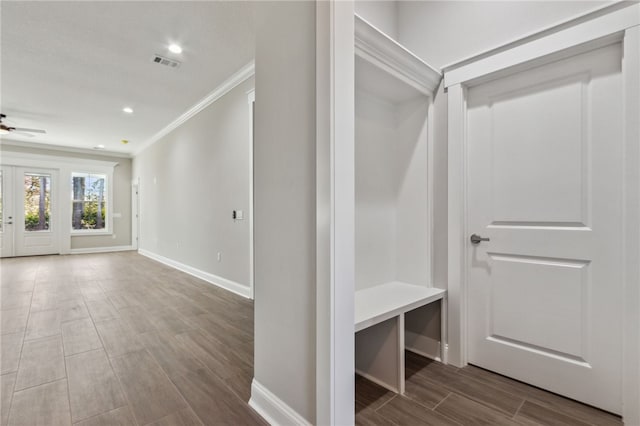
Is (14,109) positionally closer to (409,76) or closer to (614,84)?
(409,76)

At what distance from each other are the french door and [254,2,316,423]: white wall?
884 centimetres

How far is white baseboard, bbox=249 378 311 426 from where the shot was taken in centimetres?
132

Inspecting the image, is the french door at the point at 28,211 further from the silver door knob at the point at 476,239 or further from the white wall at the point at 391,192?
the silver door knob at the point at 476,239

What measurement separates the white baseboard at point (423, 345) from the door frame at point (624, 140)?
0.10m

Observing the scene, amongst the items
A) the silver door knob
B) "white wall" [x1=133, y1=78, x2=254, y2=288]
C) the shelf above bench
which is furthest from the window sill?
the silver door knob

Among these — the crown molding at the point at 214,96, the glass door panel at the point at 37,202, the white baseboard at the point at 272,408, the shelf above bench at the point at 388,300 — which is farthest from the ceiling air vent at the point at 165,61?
the glass door panel at the point at 37,202

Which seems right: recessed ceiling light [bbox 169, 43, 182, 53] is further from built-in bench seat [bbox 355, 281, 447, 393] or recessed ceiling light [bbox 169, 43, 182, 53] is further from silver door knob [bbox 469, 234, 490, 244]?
silver door knob [bbox 469, 234, 490, 244]

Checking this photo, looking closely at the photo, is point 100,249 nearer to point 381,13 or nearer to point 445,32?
point 381,13

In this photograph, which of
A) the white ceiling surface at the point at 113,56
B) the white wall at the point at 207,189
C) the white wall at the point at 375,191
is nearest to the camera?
the white wall at the point at 375,191

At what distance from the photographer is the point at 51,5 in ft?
8.30

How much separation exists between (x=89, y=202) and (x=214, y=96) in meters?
6.23

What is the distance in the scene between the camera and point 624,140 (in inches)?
56.7

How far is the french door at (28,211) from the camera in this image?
22.7ft

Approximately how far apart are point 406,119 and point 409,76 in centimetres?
39
